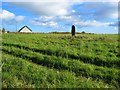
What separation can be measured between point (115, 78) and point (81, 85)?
1.91 metres

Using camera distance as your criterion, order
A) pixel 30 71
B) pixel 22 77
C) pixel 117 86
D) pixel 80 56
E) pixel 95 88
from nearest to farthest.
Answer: pixel 95 88, pixel 117 86, pixel 22 77, pixel 30 71, pixel 80 56

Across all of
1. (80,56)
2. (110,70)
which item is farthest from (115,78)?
(80,56)

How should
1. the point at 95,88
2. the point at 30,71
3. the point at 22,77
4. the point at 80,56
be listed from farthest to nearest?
the point at 80,56, the point at 30,71, the point at 22,77, the point at 95,88

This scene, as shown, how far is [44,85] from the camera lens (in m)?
9.55

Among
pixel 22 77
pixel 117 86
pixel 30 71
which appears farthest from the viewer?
pixel 30 71

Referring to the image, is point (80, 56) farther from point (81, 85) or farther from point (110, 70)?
point (81, 85)

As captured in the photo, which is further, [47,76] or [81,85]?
[47,76]

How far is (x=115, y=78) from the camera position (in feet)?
35.1

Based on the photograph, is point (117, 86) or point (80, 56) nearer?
point (117, 86)

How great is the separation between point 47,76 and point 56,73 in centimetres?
51

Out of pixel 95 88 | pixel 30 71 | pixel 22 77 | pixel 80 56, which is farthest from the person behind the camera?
pixel 80 56

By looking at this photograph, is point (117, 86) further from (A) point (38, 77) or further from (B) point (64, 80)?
(A) point (38, 77)

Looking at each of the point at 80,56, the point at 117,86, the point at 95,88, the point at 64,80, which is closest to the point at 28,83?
the point at 64,80

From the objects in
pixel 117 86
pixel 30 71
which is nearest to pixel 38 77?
pixel 30 71
